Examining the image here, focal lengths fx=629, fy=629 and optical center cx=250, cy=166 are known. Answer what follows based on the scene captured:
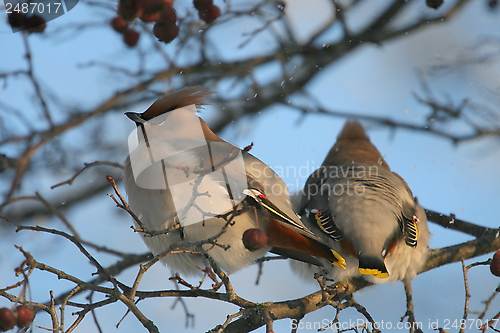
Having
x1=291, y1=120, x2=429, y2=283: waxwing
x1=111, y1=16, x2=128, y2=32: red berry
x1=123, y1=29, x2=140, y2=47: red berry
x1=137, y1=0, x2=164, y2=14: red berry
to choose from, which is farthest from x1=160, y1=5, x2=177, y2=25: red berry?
x1=291, y1=120, x2=429, y2=283: waxwing

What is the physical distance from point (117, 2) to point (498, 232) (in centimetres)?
251

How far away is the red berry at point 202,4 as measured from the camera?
11.5 ft

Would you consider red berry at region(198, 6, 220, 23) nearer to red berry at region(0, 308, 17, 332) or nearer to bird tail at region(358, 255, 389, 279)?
bird tail at region(358, 255, 389, 279)

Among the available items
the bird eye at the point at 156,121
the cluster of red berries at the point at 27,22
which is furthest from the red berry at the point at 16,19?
the bird eye at the point at 156,121

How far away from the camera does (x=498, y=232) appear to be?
3715 millimetres

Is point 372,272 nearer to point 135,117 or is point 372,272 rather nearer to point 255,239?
point 255,239

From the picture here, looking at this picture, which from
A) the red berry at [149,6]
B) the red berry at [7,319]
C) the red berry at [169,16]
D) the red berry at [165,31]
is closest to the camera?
the red berry at [7,319]

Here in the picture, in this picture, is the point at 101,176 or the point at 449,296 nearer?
the point at 449,296

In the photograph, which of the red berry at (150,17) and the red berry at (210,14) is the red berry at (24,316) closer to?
the red berry at (150,17)

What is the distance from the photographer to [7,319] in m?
2.37

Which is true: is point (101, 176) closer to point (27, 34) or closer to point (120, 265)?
point (120, 265)

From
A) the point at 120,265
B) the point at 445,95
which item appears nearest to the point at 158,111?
the point at 120,265

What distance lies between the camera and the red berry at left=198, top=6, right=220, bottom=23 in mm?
3560

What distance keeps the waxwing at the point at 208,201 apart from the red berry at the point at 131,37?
0.57m
